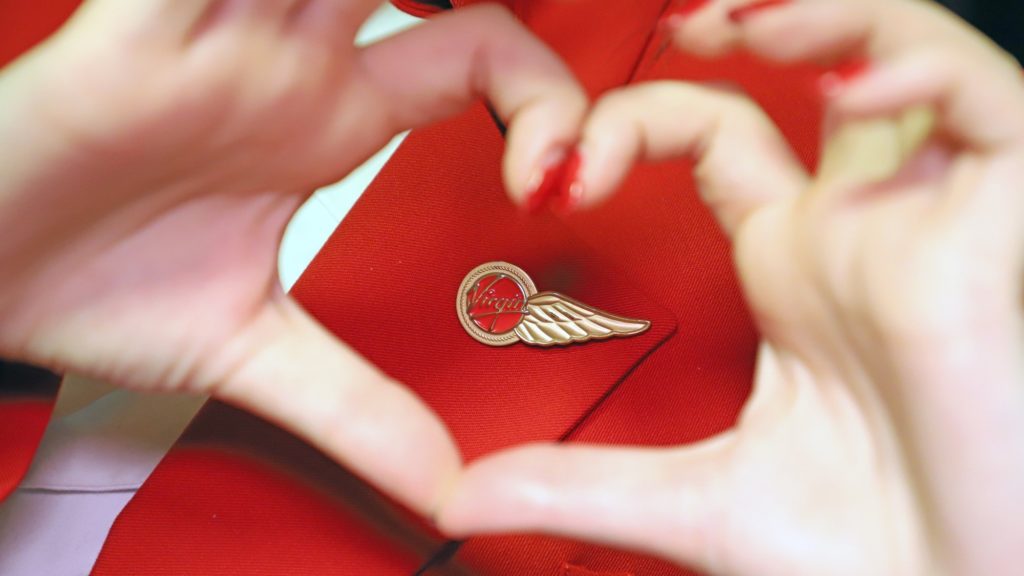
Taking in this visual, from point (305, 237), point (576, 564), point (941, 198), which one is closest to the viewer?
point (941, 198)

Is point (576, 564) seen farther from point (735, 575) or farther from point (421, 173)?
point (421, 173)

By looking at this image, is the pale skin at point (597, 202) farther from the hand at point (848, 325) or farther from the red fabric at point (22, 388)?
the red fabric at point (22, 388)

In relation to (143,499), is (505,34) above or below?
above

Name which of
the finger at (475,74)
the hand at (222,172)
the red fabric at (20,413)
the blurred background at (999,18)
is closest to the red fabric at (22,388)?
the red fabric at (20,413)

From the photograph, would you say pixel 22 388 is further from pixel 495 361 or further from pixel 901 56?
pixel 901 56

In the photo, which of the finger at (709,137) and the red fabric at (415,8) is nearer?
the finger at (709,137)

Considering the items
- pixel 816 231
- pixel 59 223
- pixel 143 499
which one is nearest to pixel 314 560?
pixel 143 499

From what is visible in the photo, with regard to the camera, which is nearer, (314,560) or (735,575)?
(735,575)
